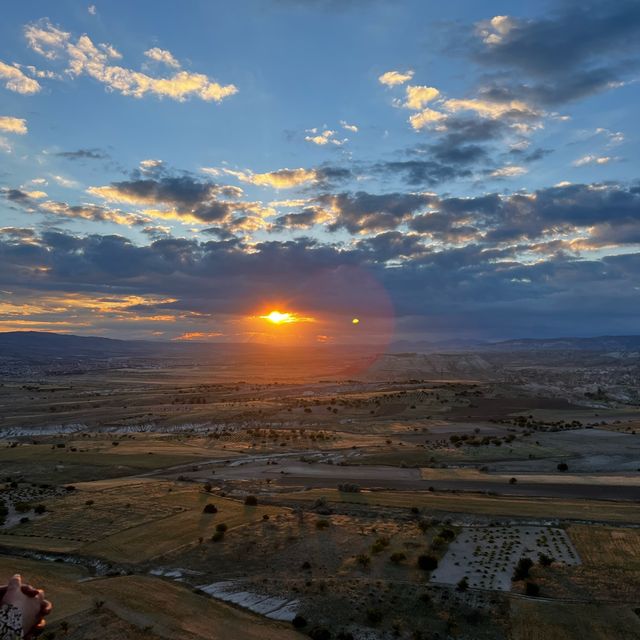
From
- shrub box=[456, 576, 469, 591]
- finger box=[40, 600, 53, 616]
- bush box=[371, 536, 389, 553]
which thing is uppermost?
finger box=[40, 600, 53, 616]

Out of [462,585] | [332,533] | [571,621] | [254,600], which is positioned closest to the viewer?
[571,621]

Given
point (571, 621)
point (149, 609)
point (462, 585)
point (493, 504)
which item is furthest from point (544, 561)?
point (149, 609)

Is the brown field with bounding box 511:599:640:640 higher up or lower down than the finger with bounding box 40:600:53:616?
lower down

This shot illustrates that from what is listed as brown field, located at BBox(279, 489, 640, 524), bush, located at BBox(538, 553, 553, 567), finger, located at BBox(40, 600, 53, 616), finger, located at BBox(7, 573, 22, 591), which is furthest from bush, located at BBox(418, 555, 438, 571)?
finger, located at BBox(7, 573, 22, 591)

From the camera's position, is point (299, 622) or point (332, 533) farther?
point (332, 533)

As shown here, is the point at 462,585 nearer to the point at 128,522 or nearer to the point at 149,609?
the point at 149,609

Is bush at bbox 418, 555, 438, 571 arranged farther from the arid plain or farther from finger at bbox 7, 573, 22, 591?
finger at bbox 7, 573, 22, 591

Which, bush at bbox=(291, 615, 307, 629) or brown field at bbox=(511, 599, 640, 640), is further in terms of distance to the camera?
bush at bbox=(291, 615, 307, 629)

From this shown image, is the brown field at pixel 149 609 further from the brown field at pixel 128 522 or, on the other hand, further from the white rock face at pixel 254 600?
the brown field at pixel 128 522
